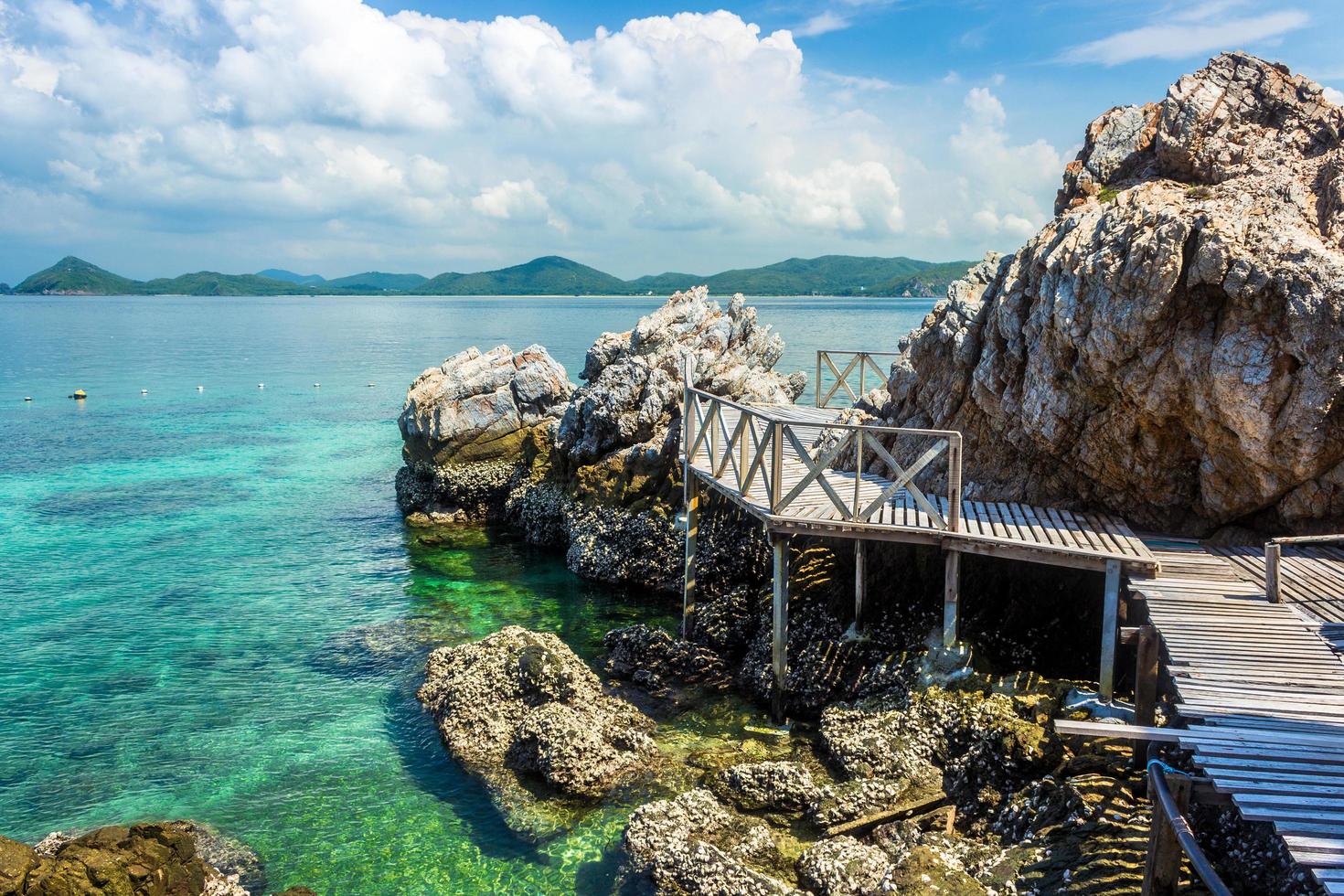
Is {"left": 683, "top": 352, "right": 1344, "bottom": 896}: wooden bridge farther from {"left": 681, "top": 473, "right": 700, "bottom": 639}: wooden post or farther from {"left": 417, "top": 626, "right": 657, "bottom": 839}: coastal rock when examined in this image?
{"left": 417, "top": 626, "right": 657, "bottom": 839}: coastal rock

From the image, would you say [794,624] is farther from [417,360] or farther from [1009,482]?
[417,360]

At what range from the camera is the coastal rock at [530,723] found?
1466 cm

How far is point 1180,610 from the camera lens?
42.2 feet


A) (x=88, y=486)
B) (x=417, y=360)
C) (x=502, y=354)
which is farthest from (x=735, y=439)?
(x=417, y=360)

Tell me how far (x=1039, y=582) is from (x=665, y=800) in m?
8.70

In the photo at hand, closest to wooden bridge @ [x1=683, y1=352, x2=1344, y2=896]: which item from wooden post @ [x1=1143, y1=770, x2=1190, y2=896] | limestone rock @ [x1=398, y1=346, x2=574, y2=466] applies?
wooden post @ [x1=1143, y1=770, x2=1190, y2=896]

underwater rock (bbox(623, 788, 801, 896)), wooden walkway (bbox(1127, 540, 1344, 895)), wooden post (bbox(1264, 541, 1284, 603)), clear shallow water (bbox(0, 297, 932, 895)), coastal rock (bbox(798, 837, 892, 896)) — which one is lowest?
clear shallow water (bbox(0, 297, 932, 895))

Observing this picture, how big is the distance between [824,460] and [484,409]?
773 inches

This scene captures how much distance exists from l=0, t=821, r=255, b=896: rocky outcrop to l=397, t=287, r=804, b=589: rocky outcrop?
1396 cm

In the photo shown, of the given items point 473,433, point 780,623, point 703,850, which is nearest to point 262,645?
point 780,623

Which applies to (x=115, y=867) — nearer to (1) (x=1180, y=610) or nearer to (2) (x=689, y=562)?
(2) (x=689, y=562)

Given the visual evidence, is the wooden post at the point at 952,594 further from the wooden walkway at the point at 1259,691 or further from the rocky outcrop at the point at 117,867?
the rocky outcrop at the point at 117,867

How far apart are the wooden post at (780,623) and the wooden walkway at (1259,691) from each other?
5.90 m

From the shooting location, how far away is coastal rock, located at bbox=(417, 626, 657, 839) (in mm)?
14656
